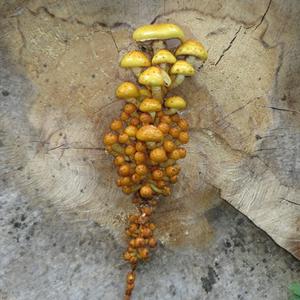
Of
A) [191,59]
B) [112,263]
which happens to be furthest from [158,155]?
[112,263]

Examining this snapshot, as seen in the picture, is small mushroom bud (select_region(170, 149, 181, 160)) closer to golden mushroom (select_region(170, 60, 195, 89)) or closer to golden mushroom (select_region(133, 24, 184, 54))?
golden mushroom (select_region(170, 60, 195, 89))

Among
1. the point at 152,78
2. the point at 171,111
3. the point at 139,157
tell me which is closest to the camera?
the point at 152,78

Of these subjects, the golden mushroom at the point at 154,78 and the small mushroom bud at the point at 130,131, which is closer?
the golden mushroom at the point at 154,78

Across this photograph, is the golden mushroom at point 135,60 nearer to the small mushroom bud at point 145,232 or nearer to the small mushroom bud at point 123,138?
the small mushroom bud at point 123,138

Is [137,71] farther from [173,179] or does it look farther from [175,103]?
[173,179]

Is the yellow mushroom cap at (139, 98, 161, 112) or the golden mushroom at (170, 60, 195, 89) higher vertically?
the golden mushroom at (170, 60, 195, 89)

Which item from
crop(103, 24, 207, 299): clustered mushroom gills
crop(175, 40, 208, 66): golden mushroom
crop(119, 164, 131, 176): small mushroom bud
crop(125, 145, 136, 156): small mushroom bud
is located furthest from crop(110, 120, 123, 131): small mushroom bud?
crop(175, 40, 208, 66): golden mushroom

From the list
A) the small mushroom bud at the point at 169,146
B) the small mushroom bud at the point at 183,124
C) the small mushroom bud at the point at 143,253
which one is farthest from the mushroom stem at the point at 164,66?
the small mushroom bud at the point at 143,253

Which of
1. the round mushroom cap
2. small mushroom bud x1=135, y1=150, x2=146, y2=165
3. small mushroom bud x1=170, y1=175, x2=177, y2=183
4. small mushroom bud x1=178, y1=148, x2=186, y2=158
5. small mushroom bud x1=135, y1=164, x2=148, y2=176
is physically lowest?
small mushroom bud x1=170, y1=175, x2=177, y2=183
